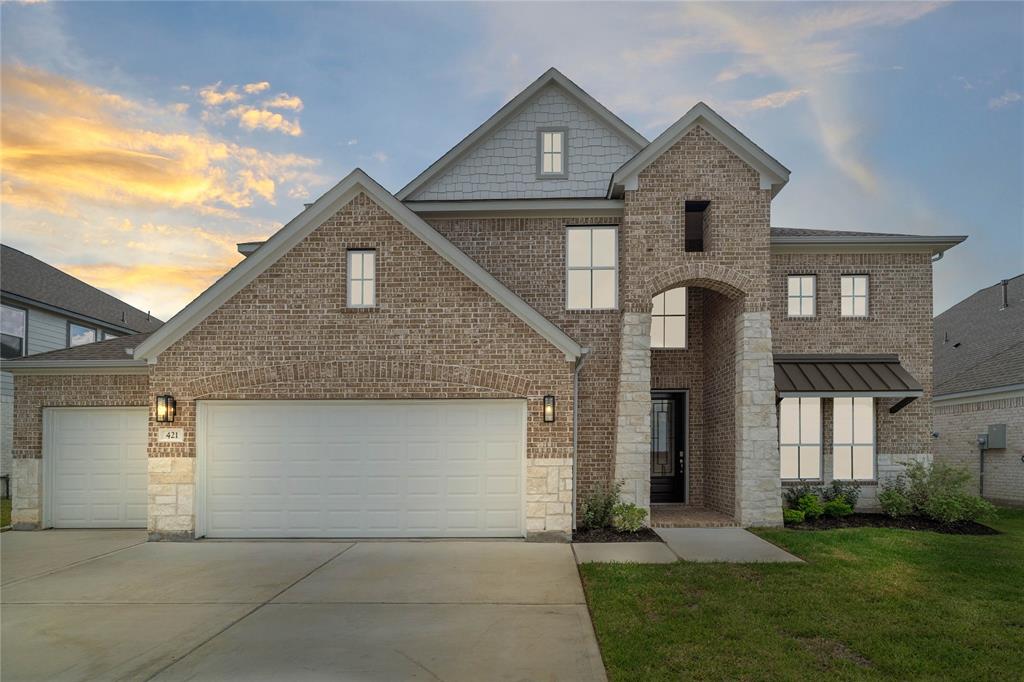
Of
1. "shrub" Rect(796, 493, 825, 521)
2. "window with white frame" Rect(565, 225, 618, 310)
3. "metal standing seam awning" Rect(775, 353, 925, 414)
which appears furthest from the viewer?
"window with white frame" Rect(565, 225, 618, 310)

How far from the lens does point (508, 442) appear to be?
10.9 meters

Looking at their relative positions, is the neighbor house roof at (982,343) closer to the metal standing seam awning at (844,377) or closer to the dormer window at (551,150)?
the metal standing seam awning at (844,377)

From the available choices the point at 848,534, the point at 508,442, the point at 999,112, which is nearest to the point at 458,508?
the point at 508,442

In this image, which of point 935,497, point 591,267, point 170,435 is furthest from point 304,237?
point 935,497

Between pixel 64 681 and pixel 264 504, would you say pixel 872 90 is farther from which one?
pixel 64 681

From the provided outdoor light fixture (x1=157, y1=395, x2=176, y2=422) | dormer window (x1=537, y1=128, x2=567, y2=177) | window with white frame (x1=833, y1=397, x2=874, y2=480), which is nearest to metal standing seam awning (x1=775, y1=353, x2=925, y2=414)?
window with white frame (x1=833, y1=397, x2=874, y2=480)

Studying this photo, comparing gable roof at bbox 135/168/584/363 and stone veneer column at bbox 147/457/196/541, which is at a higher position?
gable roof at bbox 135/168/584/363

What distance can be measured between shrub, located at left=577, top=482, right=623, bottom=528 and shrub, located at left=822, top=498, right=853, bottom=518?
4533 mm

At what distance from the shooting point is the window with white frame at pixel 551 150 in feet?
49.2

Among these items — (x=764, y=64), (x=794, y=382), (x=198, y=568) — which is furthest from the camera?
(x=764, y=64)

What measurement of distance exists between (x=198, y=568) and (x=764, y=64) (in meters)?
15.7

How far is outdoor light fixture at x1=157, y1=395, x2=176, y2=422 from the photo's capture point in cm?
1072

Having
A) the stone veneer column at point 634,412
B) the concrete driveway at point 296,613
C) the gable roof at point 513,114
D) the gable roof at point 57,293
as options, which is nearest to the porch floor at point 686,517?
the stone veneer column at point 634,412

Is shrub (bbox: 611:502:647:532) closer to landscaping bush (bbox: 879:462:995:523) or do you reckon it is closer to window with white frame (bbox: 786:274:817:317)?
landscaping bush (bbox: 879:462:995:523)
